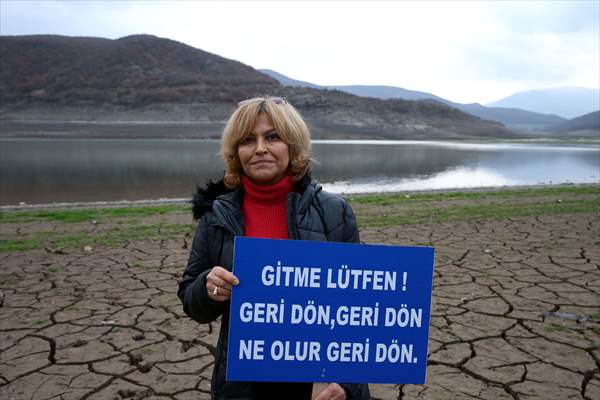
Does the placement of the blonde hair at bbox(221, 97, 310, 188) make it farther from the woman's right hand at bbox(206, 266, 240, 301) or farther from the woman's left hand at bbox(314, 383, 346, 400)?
the woman's left hand at bbox(314, 383, 346, 400)

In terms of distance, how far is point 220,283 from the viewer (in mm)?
1417

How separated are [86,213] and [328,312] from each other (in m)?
7.64

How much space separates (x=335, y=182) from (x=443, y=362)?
1112 centimetres

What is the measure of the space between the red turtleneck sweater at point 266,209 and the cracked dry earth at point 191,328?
4.87ft

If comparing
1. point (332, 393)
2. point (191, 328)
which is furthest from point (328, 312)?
point (191, 328)

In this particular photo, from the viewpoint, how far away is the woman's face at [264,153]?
1510mm

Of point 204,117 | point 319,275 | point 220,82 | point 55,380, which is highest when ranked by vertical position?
point 220,82

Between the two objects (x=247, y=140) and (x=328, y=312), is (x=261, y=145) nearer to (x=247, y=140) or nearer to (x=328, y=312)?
(x=247, y=140)

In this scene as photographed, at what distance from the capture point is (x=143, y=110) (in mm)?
58031

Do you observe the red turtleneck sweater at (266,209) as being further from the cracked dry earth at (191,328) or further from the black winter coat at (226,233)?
the cracked dry earth at (191,328)

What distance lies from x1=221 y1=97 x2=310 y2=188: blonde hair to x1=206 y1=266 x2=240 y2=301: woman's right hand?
1.07 ft

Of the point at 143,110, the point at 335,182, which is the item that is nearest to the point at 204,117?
the point at 143,110

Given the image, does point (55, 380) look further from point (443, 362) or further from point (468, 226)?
point (468, 226)

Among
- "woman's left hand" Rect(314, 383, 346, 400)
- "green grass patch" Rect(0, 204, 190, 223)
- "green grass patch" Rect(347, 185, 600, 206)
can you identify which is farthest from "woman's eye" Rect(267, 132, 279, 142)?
"green grass patch" Rect(347, 185, 600, 206)
